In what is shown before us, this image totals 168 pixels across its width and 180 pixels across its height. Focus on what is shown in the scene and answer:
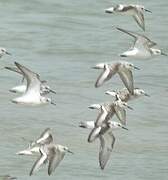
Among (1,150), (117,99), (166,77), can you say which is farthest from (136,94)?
(166,77)

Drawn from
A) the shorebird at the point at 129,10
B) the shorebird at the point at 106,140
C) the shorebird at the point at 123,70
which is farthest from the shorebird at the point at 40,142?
the shorebird at the point at 129,10

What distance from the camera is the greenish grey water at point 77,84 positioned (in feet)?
54.5

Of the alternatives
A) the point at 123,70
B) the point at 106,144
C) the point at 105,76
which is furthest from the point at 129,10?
the point at 106,144

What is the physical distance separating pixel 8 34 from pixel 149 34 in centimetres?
326

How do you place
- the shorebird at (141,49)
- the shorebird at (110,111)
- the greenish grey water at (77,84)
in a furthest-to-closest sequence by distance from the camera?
the shorebird at (141,49) → the greenish grey water at (77,84) → the shorebird at (110,111)

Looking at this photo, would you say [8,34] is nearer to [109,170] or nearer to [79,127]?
[79,127]

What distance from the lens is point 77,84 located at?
67.5 ft

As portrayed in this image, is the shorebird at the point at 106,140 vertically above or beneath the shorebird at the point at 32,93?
beneath

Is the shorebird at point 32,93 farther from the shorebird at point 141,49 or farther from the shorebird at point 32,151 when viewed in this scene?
the shorebird at point 141,49

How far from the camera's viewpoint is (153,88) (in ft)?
67.8

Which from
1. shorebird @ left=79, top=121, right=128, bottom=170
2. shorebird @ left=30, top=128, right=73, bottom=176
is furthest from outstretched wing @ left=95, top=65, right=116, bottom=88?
shorebird @ left=30, top=128, right=73, bottom=176

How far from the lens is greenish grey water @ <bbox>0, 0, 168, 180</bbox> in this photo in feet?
54.5

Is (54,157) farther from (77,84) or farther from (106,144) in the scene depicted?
(77,84)

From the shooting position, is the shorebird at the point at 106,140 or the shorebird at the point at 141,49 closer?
the shorebird at the point at 106,140
